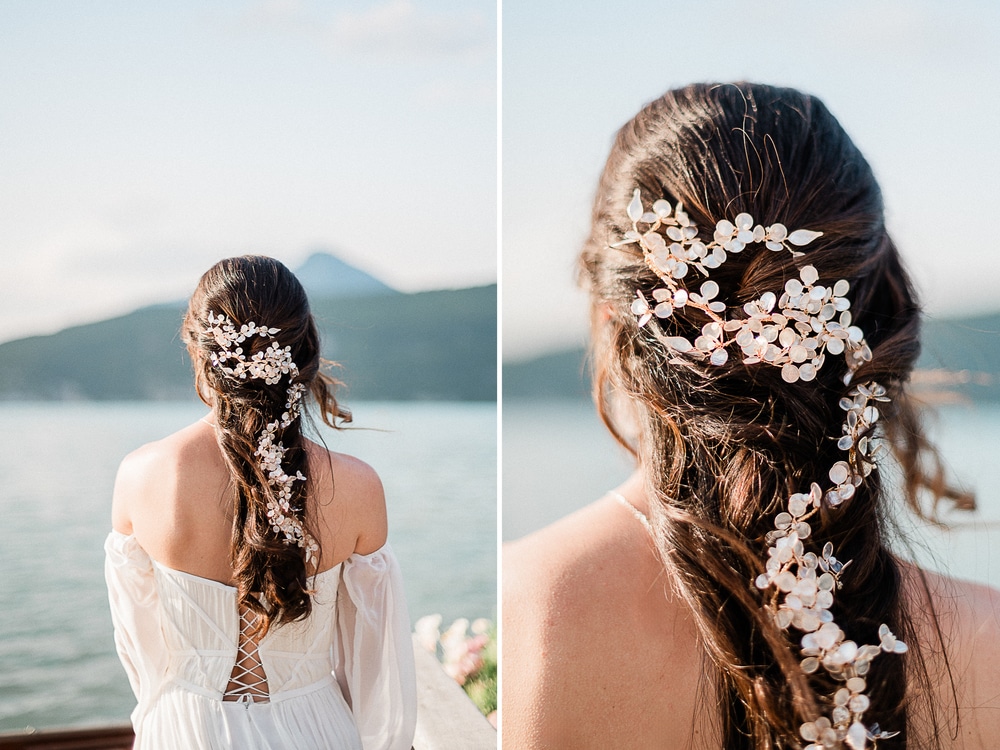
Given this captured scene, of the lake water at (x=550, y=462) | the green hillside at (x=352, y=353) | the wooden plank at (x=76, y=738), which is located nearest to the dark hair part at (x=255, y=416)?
the lake water at (x=550, y=462)

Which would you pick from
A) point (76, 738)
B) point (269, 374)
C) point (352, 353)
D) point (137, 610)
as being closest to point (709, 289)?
point (269, 374)

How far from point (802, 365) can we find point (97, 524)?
564 cm

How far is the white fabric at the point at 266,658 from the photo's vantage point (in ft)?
5.33

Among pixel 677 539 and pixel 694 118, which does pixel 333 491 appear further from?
pixel 694 118

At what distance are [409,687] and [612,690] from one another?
3.44 feet

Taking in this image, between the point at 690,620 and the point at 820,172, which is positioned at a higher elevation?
the point at 820,172

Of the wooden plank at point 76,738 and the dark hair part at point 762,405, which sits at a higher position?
the dark hair part at point 762,405

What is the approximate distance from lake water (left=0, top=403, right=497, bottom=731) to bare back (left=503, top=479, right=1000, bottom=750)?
3.23m

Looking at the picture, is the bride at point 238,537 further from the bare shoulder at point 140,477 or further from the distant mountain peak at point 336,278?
the distant mountain peak at point 336,278

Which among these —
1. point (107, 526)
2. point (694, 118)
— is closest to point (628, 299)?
point (694, 118)

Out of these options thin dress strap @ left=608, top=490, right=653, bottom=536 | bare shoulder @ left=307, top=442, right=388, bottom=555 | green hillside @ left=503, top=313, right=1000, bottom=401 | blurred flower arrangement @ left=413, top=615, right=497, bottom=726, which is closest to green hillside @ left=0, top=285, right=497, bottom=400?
blurred flower arrangement @ left=413, top=615, right=497, bottom=726

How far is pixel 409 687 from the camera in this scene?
1.83 meters

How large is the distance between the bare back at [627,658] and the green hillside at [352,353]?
2992 millimetres

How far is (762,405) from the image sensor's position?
3.04 feet
